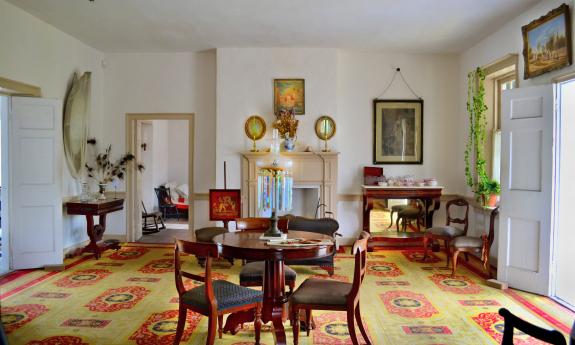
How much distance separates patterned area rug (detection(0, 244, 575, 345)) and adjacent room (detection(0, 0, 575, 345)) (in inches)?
1.2

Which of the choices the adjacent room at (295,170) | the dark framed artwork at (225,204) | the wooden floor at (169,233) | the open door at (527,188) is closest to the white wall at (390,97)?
the adjacent room at (295,170)

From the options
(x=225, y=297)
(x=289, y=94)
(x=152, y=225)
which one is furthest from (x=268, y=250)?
(x=152, y=225)

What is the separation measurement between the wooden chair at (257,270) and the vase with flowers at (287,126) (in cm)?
284

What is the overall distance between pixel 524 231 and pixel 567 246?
42 cm

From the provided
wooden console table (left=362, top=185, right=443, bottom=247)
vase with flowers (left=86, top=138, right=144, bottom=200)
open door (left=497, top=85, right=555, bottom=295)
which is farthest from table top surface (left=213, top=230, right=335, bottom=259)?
vase with flowers (left=86, top=138, right=144, bottom=200)

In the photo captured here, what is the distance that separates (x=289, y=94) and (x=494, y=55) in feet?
10.0

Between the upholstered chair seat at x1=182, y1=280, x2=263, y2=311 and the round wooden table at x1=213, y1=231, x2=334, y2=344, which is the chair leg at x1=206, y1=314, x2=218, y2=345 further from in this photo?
the round wooden table at x1=213, y1=231, x2=334, y2=344

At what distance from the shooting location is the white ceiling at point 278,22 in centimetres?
527

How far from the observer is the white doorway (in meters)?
4.59

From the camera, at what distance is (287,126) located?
7.07m

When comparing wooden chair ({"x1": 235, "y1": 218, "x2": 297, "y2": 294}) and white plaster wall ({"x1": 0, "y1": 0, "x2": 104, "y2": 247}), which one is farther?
white plaster wall ({"x1": 0, "y1": 0, "x2": 104, "y2": 247})

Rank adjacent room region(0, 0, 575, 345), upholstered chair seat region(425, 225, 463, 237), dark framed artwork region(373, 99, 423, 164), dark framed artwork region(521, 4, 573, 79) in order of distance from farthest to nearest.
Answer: dark framed artwork region(373, 99, 423, 164) → upholstered chair seat region(425, 225, 463, 237) → dark framed artwork region(521, 4, 573, 79) → adjacent room region(0, 0, 575, 345)

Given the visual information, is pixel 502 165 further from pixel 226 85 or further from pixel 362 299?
pixel 226 85

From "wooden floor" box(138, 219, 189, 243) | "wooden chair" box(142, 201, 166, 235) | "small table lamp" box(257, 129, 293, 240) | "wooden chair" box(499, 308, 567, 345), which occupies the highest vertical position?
"small table lamp" box(257, 129, 293, 240)
